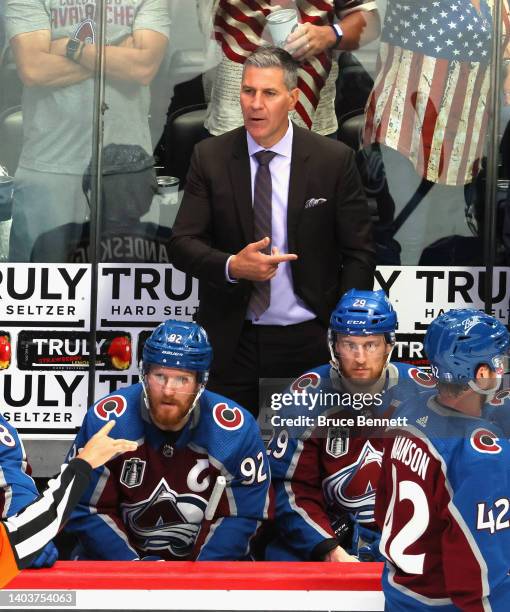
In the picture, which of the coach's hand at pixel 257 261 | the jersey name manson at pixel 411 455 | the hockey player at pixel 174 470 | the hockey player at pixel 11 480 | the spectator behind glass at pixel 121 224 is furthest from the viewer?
the spectator behind glass at pixel 121 224

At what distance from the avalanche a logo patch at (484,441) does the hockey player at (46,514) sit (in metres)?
0.93

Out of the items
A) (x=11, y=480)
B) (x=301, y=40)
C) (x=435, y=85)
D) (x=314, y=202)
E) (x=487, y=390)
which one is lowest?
(x=11, y=480)

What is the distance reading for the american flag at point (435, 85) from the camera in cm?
540

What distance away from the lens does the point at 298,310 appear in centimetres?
488

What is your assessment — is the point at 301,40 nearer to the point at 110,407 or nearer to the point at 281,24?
the point at 281,24

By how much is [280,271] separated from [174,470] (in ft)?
3.15

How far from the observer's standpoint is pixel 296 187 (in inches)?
192

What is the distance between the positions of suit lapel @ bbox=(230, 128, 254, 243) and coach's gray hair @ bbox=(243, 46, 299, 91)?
0.31 m

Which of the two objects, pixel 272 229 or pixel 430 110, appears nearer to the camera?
pixel 272 229

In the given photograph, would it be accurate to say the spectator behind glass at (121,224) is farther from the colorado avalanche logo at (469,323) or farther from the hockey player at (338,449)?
the colorado avalanche logo at (469,323)

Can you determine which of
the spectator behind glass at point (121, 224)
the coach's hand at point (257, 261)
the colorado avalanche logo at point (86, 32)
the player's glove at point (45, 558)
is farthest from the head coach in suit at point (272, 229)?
the player's glove at point (45, 558)

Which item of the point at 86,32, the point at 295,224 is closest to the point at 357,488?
the point at 295,224

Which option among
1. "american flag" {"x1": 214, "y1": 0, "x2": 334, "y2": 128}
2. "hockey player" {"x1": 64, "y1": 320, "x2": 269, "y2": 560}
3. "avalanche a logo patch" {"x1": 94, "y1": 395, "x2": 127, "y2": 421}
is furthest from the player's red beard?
"american flag" {"x1": 214, "y1": 0, "x2": 334, "y2": 128}

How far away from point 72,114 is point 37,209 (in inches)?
16.3
